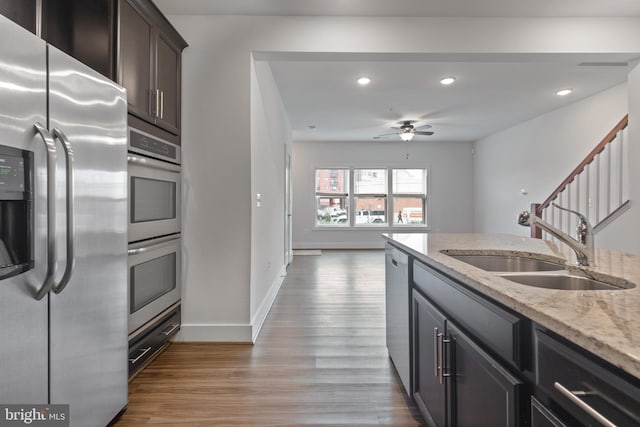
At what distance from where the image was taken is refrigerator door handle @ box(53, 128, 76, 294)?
4.08ft

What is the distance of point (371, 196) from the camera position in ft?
28.6

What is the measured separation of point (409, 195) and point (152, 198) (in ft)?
24.3

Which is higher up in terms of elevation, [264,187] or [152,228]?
[264,187]

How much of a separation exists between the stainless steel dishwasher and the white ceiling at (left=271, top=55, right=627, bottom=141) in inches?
76.5

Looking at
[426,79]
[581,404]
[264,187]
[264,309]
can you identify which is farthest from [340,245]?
[581,404]

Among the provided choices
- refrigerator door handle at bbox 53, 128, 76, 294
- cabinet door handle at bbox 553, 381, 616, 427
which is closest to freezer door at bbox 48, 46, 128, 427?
refrigerator door handle at bbox 53, 128, 76, 294

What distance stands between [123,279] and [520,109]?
6.35 m

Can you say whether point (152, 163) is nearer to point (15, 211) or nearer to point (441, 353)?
point (15, 211)

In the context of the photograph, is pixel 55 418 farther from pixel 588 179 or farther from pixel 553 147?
pixel 553 147

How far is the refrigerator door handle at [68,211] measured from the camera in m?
1.24

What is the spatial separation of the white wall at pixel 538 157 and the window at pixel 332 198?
336cm

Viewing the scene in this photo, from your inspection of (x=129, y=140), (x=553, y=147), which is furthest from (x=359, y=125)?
(x=129, y=140)

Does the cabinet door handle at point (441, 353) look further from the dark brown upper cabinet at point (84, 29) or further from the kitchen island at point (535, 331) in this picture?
the dark brown upper cabinet at point (84, 29)

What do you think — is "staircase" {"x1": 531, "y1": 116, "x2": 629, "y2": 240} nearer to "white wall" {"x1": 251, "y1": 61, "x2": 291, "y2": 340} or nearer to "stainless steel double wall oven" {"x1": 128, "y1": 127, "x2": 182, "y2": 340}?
"white wall" {"x1": 251, "y1": 61, "x2": 291, "y2": 340}
